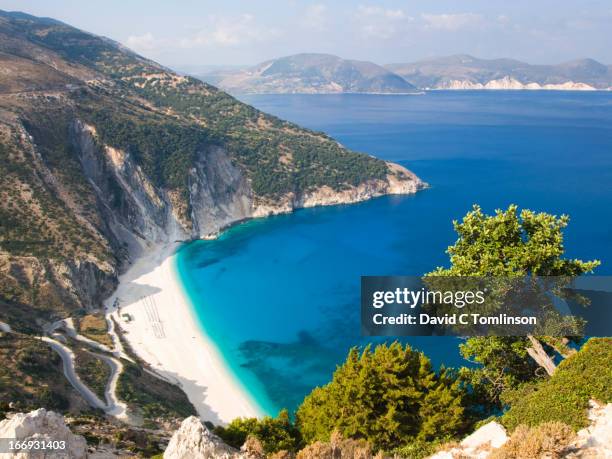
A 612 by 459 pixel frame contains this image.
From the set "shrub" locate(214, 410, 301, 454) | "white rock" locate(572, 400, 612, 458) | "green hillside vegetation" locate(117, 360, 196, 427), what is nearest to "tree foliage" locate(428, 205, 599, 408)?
"white rock" locate(572, 400, 612, 458)

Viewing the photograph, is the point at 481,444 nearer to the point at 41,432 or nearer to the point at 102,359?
the point at 41,432

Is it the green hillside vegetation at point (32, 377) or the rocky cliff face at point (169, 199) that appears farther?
the rocky cliff face at point (169, 199)

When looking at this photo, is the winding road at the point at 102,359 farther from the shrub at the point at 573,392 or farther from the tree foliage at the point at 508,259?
the shrub at the point at 573,392

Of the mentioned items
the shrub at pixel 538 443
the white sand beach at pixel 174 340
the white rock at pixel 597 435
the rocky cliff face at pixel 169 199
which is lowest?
the white sand beach at pixel 174 340

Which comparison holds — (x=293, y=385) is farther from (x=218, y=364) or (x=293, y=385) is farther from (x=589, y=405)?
(x=589, y=405)

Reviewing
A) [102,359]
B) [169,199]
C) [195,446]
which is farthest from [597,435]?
[169,199]

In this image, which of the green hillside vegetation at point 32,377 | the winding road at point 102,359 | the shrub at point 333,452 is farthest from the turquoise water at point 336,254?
the shrub at point 333,452

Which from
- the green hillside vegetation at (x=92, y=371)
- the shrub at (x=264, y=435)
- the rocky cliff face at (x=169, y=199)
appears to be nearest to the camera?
the shrub at (x=264, y=435)
